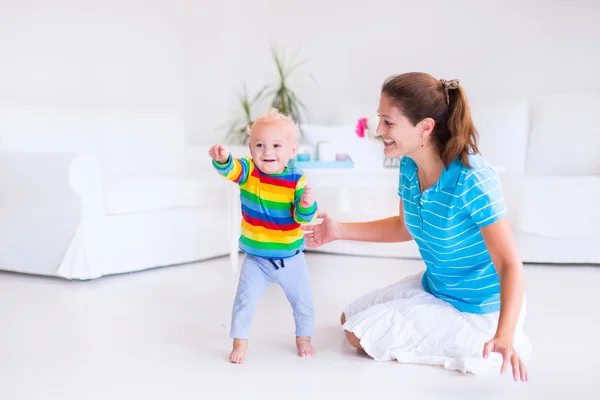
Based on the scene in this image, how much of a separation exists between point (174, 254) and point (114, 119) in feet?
3.08

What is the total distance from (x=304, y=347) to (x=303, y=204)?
0.46 meters

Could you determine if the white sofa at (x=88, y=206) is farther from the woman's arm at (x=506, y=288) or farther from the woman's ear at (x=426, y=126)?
the woman's arm at (x=506, y=288)

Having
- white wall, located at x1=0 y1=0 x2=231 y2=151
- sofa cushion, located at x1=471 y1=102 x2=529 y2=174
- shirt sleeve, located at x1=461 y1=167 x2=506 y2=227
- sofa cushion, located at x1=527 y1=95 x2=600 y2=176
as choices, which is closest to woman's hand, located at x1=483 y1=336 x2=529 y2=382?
shirt sleeve, located at x1=461 y1=167 x2=506 y2=227

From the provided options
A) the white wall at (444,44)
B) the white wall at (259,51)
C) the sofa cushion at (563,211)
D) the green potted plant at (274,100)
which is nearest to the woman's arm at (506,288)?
the sofa cushion at (563,211)

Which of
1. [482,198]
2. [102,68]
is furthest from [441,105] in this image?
[102,68]

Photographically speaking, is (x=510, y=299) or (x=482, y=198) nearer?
(x=510, y=299)

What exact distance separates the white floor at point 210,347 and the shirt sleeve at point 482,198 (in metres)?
Result: 0.46

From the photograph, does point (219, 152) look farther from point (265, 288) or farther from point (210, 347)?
point (210, 347)

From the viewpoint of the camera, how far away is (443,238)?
1.98 meters

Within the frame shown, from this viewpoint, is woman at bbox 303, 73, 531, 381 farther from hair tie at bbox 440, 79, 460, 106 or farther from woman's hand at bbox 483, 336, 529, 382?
woman's hand at bbox 483, 336, 529, 382

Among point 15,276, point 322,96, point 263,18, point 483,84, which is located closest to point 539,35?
point 483,84

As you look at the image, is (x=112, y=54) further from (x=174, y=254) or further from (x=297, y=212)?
(x=297, y=212)

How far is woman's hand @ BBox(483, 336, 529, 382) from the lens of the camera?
161 cm

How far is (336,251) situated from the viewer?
395 centimetres
